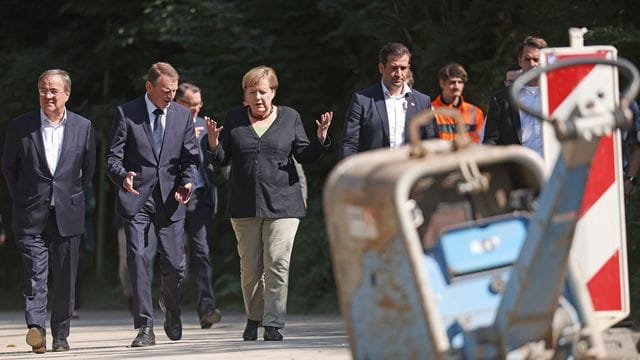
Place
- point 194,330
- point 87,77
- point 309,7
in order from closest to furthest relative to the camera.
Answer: point 194,330 < point 309,7 < point 87,77

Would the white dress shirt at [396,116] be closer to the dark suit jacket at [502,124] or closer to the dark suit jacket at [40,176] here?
the dark suit jacket at [502,124]

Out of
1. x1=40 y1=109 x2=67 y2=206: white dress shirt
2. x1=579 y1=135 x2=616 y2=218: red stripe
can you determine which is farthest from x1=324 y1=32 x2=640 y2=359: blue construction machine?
x1=40 y1=109 x2=67 y2=206: white dress shirt

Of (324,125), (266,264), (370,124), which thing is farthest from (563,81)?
(266,264)

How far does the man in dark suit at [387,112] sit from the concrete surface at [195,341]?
1.53 metres

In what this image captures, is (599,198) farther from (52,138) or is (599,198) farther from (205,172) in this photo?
(205,172)

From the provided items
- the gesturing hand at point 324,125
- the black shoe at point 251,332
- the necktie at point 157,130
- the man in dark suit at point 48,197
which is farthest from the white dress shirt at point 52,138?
the gesturing hand at point 324,125

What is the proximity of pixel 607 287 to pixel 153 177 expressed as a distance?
16.1 feet

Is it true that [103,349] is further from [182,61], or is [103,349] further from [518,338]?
[182,61]

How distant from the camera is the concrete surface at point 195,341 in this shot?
11.2 meters

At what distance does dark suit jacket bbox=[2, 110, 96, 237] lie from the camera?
13.0 m

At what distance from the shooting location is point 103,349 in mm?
12727

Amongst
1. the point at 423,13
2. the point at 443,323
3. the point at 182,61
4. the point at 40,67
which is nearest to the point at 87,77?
the point at 40,67

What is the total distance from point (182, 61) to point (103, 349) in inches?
408

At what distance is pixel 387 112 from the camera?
40.8 ft
